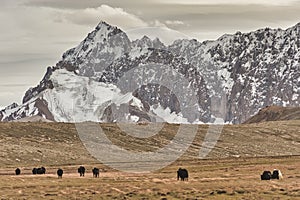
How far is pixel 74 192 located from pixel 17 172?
39.2 metres

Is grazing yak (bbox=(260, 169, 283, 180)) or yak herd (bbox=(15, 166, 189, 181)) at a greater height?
yak herd (bbox=(15, 166, 189, 181))

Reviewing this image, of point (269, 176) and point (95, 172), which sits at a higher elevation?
point (95, 172)

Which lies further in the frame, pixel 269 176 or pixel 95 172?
pixel 95 172

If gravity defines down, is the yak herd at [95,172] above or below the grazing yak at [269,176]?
above

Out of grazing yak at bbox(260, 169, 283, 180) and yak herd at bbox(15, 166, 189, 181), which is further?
yak herd at bbox(15, 166, 189, 181)

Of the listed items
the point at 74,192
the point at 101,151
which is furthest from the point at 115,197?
the point at 101,151

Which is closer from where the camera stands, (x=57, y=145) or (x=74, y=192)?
(x=74, y=192)

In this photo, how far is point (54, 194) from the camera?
6662cm

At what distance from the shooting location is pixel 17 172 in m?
105

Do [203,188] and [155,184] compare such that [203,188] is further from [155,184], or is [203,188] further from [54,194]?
[54,194]

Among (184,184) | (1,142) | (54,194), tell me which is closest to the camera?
(54,194)

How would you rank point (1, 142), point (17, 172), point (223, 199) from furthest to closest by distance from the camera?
point (1, 142)
point (17, 172)
point (223, 199)

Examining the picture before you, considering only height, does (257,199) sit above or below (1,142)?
below

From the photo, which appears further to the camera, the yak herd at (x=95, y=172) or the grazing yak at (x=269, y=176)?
the yak herd at (x=95, y=172)
